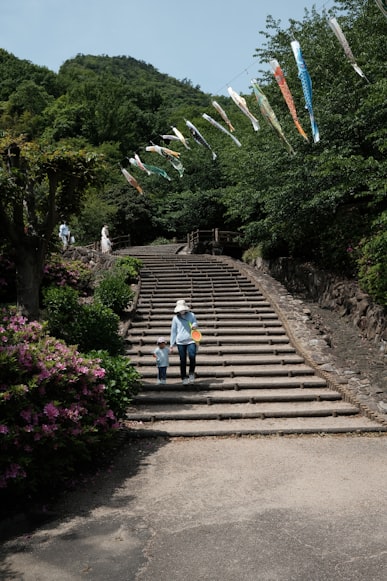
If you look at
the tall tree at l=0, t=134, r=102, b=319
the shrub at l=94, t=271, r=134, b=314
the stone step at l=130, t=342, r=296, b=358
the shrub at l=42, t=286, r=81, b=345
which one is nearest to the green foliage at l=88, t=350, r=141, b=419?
the tall tree at l=0, t=134, r=102, b=319

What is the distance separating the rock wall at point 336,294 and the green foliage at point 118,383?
6.62 metres

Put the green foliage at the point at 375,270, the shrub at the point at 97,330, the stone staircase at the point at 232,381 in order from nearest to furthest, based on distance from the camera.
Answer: the stone staircase at the point at 232,381
the shrub at the point at 97,330
the green foliage at the point at 375,270

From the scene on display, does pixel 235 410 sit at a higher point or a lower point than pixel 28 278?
lower

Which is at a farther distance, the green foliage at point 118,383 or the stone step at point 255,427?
the stone step at point 255,427

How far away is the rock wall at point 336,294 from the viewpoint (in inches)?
468

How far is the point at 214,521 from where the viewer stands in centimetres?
482

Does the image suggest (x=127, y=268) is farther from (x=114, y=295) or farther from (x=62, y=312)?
(x=62, y=312)

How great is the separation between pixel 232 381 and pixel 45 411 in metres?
5.29

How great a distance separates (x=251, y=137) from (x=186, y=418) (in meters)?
12.6

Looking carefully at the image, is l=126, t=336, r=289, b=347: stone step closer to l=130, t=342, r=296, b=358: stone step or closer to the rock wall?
l=130, t=342, r=296, b=358: stone step

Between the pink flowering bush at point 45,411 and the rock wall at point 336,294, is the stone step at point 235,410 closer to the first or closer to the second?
the pink flowering bush at point 45,411

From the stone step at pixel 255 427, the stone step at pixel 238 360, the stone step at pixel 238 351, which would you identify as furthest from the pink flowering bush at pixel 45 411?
the stone step at pixel 238 351

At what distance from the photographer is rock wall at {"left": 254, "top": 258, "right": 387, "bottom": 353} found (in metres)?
11.9

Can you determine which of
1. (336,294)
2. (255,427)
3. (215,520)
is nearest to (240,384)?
(255,427)
